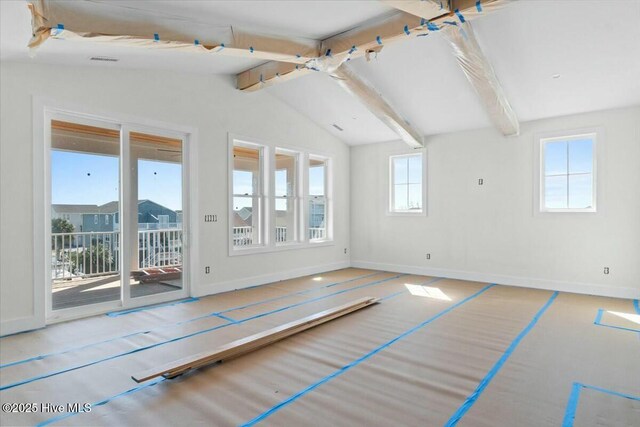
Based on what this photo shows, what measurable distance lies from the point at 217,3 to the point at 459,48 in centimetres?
255

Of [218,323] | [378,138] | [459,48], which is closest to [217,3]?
[459,48]

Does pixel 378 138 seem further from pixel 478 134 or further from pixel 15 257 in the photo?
pixel 15 257

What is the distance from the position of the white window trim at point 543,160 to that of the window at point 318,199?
4.03 meters

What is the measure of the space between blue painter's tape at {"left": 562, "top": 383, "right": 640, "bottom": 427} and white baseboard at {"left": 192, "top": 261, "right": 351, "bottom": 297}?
14.9ft

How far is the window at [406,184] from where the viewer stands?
750 centimetres

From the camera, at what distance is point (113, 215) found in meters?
4.62

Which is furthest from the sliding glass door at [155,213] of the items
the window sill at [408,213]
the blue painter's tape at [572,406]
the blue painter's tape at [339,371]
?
the blue painter's tape at [572,406]

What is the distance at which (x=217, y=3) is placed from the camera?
3.35 m

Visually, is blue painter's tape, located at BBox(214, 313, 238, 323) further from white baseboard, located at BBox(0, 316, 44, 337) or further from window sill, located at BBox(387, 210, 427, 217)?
window sill, located at BBox(387, 210, 427, 217)

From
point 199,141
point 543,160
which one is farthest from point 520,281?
point 199,141

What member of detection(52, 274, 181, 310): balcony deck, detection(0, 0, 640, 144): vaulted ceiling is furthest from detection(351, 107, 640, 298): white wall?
detection(52, 274, 181, 310): balcony deck

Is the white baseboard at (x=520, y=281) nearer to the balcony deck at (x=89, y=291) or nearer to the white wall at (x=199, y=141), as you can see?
the white wall at (x=199, y=141)

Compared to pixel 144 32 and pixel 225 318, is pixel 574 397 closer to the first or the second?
pixel 225 318

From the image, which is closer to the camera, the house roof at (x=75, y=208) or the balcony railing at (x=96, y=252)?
the house roof at (x=75, y=208)
